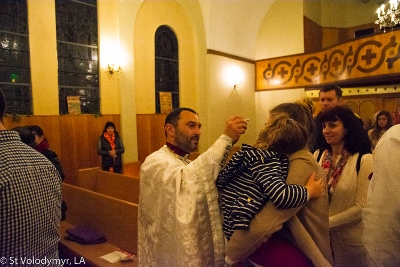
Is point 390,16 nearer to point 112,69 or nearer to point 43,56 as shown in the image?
point 112,69

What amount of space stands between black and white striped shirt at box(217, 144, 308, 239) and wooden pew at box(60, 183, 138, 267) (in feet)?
4.85

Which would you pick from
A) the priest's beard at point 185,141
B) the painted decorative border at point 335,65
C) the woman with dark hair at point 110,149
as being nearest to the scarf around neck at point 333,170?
the priest's beard at point 185,141

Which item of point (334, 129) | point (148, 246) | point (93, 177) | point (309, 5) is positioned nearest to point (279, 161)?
point (334, 129)

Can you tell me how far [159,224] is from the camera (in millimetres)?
1757

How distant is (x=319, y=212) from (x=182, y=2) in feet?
26.7

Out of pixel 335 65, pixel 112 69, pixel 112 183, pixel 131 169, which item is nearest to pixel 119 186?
pixel 112 183

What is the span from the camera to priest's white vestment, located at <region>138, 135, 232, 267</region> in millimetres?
1604

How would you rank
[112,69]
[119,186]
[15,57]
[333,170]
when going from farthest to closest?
[112,69] → [15,57] → [119,186] → [333,170]

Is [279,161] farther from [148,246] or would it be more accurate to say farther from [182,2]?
[182,2]

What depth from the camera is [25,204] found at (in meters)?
1.22

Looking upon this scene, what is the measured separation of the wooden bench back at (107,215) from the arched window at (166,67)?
4.83 meters

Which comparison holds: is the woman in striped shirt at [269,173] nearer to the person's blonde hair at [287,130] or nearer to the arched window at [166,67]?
the person's blonde hair at [287,130]

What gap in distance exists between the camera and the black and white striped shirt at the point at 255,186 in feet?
4.03

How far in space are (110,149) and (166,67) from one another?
318 cm
